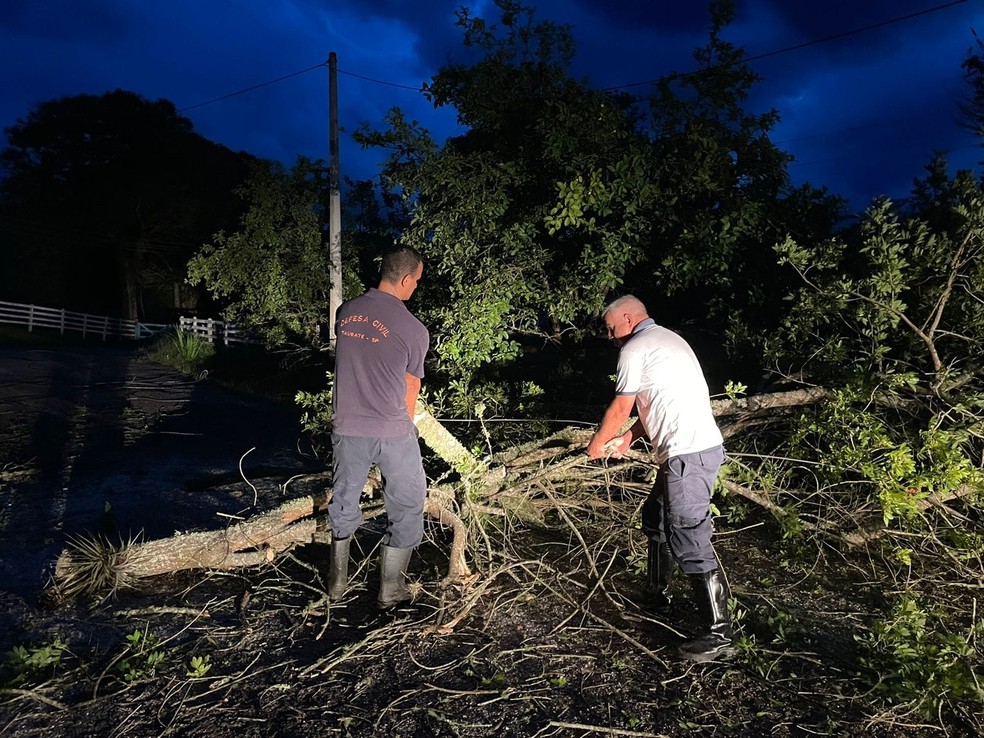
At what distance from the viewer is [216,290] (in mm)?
13453

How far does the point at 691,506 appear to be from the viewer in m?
3.01

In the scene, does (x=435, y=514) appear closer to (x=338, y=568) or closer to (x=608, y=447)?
(x=338, y=568)

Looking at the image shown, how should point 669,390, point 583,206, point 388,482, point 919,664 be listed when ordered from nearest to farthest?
point 919,664, point 669,390, point 388,482, point 583,206

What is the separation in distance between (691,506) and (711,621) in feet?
1.73

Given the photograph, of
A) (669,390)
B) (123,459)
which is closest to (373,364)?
(669,390)

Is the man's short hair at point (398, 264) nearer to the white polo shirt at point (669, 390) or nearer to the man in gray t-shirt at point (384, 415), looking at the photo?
the man in gray t-shirt at point (384, 415)

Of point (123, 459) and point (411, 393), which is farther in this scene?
point (123, 459)

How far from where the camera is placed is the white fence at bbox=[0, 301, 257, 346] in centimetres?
2344

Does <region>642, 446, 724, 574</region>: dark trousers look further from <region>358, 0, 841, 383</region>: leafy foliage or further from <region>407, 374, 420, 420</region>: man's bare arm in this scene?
<region>358, 0, 841, 383</region>: leafy foliage

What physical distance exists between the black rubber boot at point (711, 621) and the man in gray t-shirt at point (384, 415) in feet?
4.66

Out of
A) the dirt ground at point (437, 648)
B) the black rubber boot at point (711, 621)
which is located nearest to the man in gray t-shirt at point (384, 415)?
the dirt ground at point (437, 648)

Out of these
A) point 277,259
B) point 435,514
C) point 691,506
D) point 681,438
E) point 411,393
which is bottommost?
point 435,514

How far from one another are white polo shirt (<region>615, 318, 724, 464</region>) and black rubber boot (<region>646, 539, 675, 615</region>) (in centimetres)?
61

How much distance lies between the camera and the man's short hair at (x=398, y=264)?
10.7 feet
